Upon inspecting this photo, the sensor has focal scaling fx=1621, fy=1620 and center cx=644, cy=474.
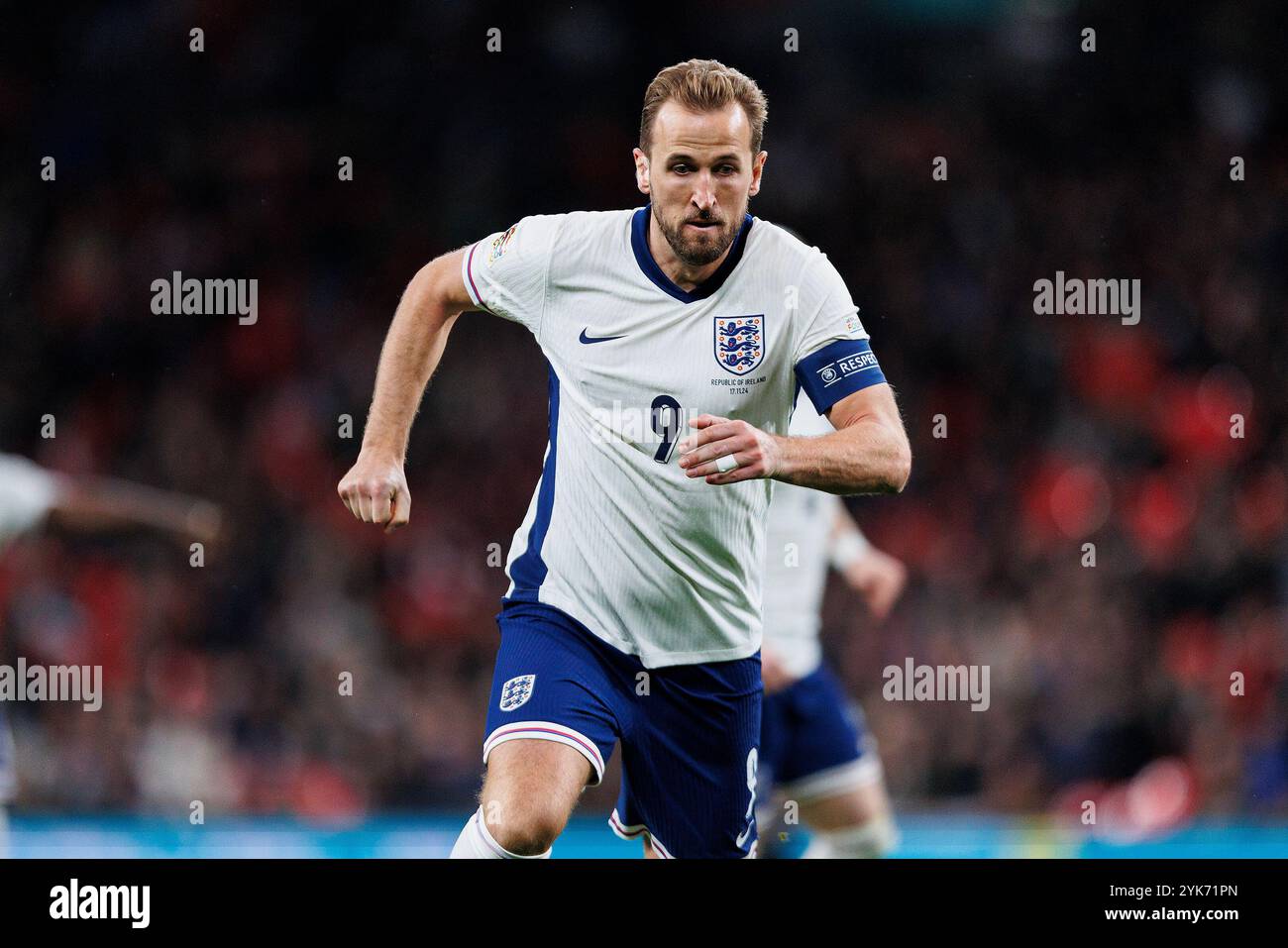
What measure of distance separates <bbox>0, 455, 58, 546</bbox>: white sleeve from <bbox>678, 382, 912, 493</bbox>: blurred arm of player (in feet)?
9.32

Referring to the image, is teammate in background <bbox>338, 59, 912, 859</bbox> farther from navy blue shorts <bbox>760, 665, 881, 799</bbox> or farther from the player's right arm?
navy blue shorts <bbox>760, 665, 881, 799</bbox>

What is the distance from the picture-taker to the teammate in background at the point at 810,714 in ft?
22.6

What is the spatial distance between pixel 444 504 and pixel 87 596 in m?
2.58

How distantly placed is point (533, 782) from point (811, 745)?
3083 millimetres

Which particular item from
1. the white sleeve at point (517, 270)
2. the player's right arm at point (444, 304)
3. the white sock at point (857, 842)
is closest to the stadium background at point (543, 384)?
the white sock at point (857, 842)

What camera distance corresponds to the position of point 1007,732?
1074 cm

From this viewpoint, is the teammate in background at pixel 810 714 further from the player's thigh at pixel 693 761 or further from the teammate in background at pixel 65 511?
the teammate in background at pixel 65 511

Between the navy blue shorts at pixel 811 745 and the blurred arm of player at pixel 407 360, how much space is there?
2.74 metres

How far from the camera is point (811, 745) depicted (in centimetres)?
695

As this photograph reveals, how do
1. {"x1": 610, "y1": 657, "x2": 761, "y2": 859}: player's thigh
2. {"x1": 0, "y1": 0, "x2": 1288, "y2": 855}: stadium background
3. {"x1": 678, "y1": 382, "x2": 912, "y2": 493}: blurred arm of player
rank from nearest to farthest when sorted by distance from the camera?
{"x1": 678, "y1": 382, "x2": 912, "y2": 493}: blurred arm of player → {"x1": 610, "y1": 657, "x2": 761, "y2": 859}: player's thigh → {"x1": 0, "y1": 0, "x2": 1288, "y2": 855}: stadium background

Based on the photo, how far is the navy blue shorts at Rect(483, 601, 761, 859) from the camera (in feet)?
14.1

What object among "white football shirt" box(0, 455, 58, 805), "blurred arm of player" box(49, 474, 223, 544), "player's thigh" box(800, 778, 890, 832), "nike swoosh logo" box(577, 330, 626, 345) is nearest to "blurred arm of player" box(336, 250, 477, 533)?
"nike swoosh logo" box(577, 330, 626, 345)

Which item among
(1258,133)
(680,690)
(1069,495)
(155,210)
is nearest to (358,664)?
(155,210)
